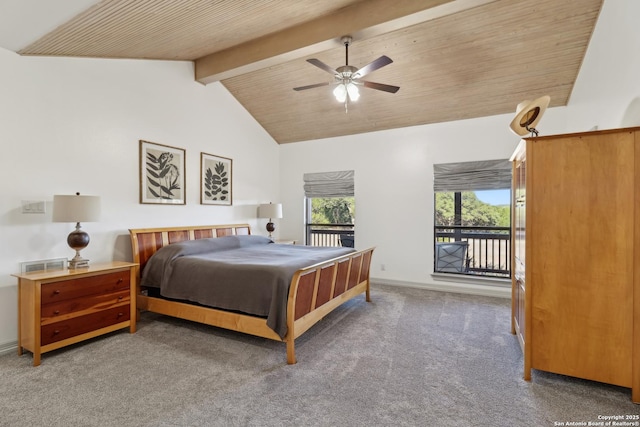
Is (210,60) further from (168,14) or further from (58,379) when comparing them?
(58,379)

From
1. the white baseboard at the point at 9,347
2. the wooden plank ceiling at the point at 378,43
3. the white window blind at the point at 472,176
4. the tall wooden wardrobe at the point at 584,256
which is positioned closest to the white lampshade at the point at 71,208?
the white baseboard at the point at 9,347

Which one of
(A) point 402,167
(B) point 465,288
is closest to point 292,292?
(B) point 465,288

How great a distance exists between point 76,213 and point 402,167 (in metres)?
4.47

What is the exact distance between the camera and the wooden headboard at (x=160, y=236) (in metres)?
3.79

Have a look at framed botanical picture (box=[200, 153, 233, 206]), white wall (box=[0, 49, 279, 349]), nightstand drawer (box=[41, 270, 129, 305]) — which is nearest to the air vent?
white wall (box=[0, 49, 279, 349])

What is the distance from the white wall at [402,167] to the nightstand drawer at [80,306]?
3.62 metres

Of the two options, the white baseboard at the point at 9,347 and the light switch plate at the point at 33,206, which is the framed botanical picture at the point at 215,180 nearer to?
the light switch plate at the point at 33,206

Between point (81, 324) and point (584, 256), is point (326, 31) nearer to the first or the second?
point (584, 256)

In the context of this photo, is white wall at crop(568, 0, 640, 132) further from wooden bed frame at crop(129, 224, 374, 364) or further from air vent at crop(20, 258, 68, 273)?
air vent at crop(20, 258, 68, 273)

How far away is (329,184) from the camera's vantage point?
607 cm

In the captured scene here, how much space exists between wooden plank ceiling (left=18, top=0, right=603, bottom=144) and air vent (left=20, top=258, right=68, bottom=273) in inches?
77.7

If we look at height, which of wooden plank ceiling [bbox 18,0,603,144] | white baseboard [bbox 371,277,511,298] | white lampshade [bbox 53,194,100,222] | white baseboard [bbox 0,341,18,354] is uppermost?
wooden plank ceiling [bbox 18,0,603,144]

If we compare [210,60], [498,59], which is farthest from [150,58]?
[498,59]

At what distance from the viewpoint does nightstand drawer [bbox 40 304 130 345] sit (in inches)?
105
